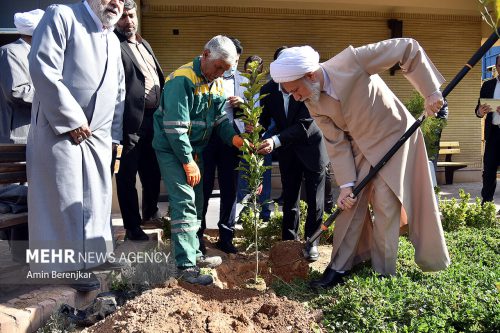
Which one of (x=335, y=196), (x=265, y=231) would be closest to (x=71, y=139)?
(x=265, y=231)

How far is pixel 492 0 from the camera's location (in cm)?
220

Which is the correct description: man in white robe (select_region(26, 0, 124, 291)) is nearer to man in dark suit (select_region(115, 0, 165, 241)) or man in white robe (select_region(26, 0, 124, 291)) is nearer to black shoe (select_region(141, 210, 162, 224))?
man in dark suit (select_region(115, 0, 165, 241))

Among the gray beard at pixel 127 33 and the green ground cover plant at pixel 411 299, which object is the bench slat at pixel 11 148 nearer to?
the gray beard at pixel 127 33

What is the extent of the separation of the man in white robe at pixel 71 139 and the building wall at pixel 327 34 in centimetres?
672

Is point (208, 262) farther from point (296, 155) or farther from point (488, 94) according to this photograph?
point (488, 94)

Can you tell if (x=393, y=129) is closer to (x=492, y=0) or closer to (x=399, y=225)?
(x=399, y=225)

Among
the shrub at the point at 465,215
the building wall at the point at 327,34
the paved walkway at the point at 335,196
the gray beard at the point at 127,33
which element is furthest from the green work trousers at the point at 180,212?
the building wall at the point at 327,34

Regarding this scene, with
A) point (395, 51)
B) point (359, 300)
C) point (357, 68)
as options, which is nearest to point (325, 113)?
point (357, 68)

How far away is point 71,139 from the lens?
3791 mm

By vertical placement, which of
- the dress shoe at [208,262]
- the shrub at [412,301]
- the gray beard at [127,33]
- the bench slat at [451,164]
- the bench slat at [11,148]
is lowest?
the bench slat at [451,164]

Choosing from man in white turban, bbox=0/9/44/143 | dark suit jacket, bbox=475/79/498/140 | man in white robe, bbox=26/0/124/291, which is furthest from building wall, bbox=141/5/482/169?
man in white robe, bbox=26/0/124/291

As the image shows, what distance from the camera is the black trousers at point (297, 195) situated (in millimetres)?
5246

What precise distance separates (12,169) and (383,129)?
2739 mm

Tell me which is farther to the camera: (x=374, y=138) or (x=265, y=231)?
(x=265, y=231)
